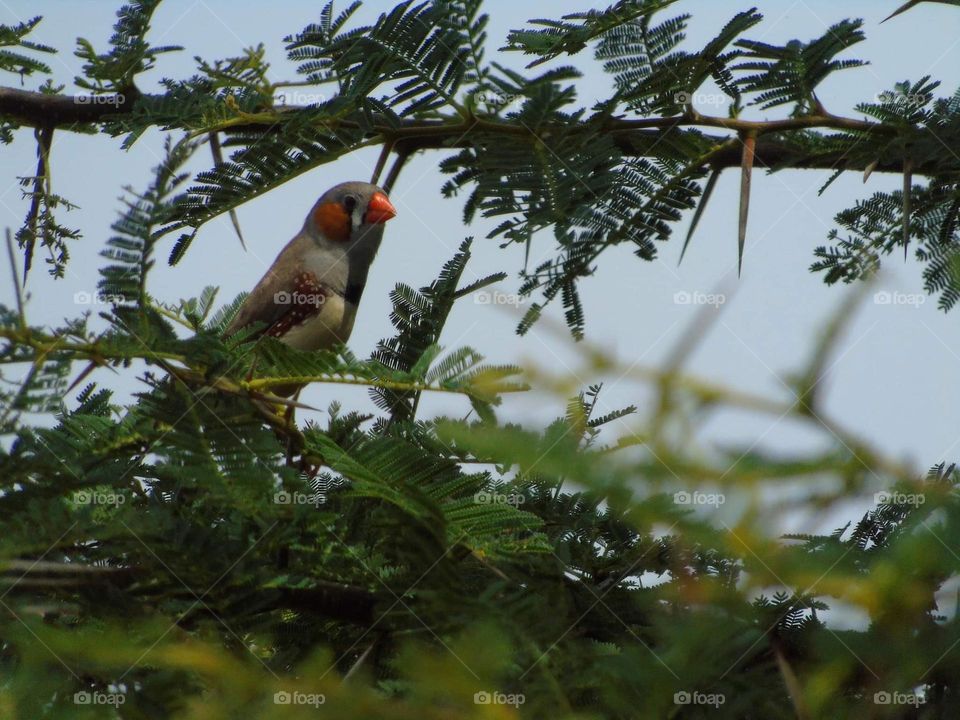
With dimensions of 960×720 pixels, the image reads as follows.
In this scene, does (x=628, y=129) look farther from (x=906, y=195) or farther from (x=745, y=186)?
(x=906, y=195)

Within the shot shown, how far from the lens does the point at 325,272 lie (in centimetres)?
684

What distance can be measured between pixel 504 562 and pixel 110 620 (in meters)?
0.86

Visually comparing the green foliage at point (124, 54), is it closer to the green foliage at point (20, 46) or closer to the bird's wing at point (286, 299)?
the green foliage at point (20, 46)

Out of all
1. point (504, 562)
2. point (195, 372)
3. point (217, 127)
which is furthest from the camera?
point (217, 127)

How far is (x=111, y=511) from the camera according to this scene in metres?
2.05

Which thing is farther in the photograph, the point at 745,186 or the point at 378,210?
the point at 378,210

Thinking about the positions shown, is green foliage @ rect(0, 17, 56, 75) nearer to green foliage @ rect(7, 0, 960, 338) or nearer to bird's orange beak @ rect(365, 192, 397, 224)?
green foliage @ rect(7, 0, 960, 338)

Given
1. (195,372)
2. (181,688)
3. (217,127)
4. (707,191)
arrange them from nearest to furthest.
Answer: (181,688) → (195,372) → (707,191) → (217,127)

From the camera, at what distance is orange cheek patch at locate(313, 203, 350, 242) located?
7.30 metres

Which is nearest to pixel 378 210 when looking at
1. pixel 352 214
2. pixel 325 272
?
pixel 352 214

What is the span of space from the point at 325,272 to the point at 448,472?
15.6 ft

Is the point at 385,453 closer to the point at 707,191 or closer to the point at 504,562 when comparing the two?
the point at 504,562

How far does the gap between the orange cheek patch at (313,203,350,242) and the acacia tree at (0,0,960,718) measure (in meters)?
3.52

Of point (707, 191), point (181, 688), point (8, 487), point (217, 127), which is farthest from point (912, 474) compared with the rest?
point (217, 127)
